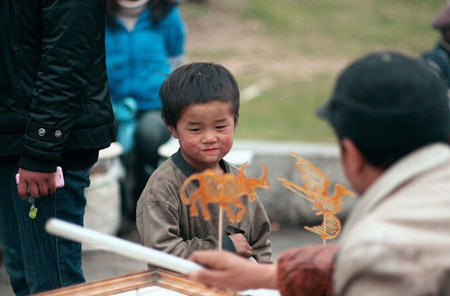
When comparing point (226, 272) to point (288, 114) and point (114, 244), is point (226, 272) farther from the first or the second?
point (288, 114)

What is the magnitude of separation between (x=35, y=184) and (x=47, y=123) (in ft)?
0.70

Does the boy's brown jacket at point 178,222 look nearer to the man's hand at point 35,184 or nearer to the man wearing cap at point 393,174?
the man's hand at point 35,184

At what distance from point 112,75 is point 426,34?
44.7ft

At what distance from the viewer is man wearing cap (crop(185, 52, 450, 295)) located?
1598 millimetres

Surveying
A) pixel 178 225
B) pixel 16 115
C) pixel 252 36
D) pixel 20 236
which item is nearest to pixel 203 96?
pixel 178 225

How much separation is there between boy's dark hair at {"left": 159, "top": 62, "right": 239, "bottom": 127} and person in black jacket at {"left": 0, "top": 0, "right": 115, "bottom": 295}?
0.82ft

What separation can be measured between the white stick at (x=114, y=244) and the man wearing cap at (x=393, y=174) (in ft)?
1.24

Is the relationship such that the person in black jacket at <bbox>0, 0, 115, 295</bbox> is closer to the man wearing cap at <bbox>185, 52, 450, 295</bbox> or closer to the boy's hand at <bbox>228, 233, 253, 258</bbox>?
the boy's hand at <bbox>228, 233, 253, 258</bbox>

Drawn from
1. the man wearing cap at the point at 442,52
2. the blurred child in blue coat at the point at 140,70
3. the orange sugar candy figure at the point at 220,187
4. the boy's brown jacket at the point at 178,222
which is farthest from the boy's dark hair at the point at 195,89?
the man wearing cap at the point at 442,52

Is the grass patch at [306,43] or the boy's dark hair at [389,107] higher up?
the grass patch at [306,43]

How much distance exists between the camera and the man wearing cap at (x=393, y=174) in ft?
5.24

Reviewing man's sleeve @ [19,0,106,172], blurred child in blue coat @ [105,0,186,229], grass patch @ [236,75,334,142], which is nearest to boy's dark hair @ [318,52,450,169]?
man's sleeve @ [19,0,106,172]

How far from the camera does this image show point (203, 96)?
8.52 ft

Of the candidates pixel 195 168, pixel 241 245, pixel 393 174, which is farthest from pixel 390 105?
pixel 195 168
